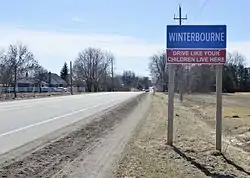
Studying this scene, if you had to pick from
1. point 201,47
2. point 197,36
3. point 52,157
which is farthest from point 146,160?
point 197,36

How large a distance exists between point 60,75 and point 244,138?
6744 inches

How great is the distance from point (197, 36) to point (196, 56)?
1.65 ft

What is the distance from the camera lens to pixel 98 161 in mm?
10047

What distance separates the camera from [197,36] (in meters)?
12.2

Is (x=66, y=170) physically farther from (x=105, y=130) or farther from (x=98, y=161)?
(x=105, y=130)

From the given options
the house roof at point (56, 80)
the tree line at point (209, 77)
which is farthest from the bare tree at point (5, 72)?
the house roof at point (56, 80)

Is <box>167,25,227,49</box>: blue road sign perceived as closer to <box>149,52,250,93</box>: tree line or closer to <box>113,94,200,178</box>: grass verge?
<box>113,94,200,178</box>: grass verge

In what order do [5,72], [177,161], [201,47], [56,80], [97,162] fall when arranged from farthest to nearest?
[56,80], [5,72], [201,47], [177,161], [97,162]

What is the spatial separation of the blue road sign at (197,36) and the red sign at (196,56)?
125 millimetres

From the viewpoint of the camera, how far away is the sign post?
12047mm

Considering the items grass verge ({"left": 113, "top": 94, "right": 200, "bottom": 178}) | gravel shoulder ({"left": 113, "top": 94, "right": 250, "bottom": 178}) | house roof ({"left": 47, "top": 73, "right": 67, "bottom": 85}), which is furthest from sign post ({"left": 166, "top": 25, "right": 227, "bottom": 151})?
house roof ({"left": 47, "top": 73, "right": 67, "bottom": 85})

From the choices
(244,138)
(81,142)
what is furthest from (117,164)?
(244,138)

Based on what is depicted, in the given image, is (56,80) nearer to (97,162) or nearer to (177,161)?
(177,161)

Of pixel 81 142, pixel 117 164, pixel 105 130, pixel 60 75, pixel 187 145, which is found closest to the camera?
pixel 117 164
